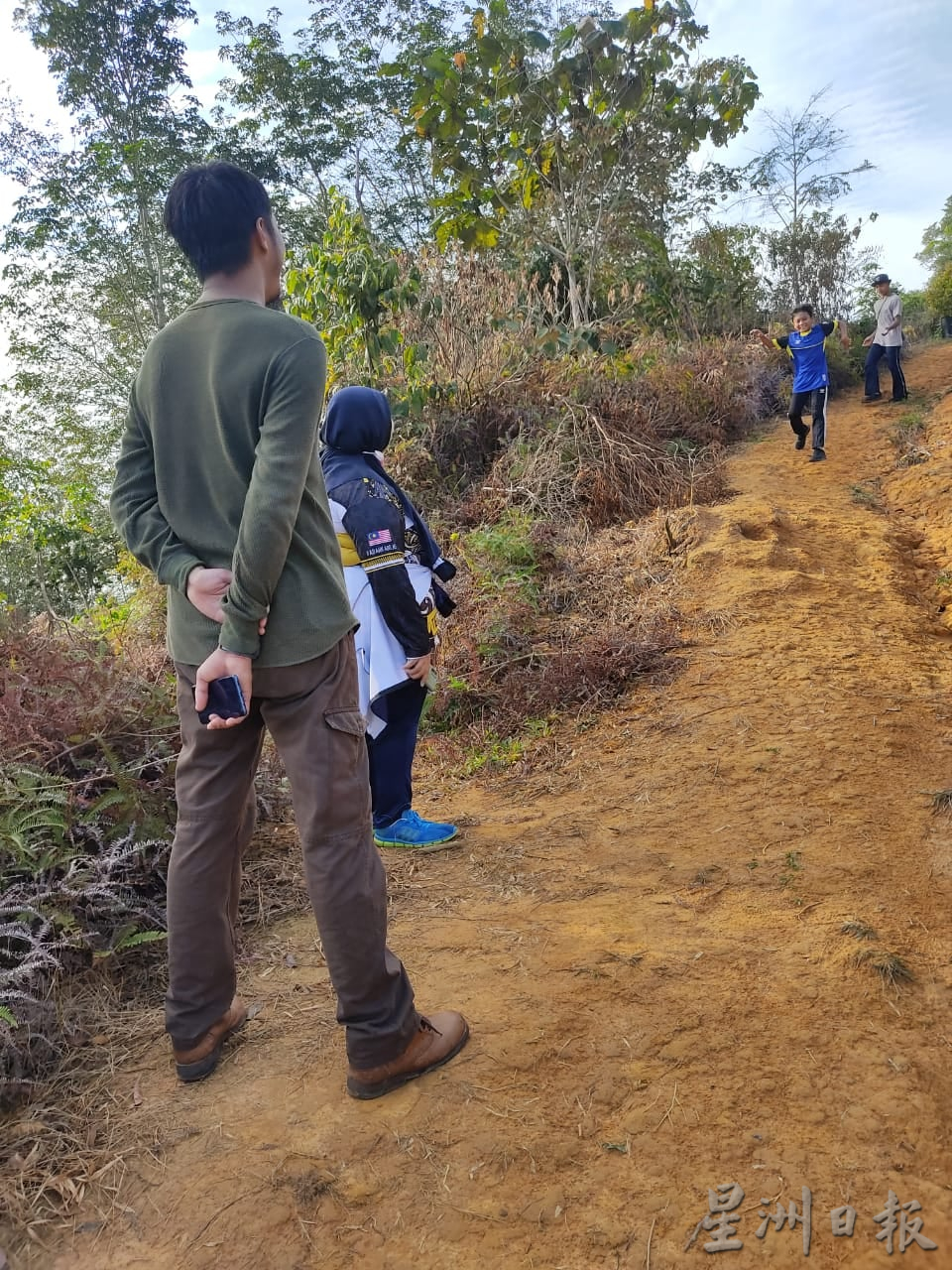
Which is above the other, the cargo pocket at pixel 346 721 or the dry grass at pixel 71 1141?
the cargo pocket at pixel 346 721

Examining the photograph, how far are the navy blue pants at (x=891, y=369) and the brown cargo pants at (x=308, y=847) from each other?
11.4 m

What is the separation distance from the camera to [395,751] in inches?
131

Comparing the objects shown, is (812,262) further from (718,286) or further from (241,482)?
(241,482)

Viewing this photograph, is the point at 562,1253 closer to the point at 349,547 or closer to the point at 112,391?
the point at 349,547

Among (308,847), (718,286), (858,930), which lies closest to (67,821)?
(308,847)

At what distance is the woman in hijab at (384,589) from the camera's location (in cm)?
302

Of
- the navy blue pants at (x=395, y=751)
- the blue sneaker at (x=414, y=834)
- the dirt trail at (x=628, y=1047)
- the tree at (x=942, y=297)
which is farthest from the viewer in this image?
the tree at (x=942, y=297)

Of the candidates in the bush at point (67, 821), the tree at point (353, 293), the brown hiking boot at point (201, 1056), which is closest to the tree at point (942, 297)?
the tree at point (353, 293)

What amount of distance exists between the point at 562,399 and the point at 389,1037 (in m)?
6.49

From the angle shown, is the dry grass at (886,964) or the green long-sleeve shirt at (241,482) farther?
the dry grass at (886,964)

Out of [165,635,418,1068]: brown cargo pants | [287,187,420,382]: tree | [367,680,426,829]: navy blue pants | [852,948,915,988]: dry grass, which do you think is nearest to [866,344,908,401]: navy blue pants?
[287,187,420,382]: tree

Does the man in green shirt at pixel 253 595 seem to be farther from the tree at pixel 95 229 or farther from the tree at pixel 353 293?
the tree at pixel 95 229

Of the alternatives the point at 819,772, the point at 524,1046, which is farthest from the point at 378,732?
the point at 819,772

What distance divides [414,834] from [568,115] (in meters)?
8.33
